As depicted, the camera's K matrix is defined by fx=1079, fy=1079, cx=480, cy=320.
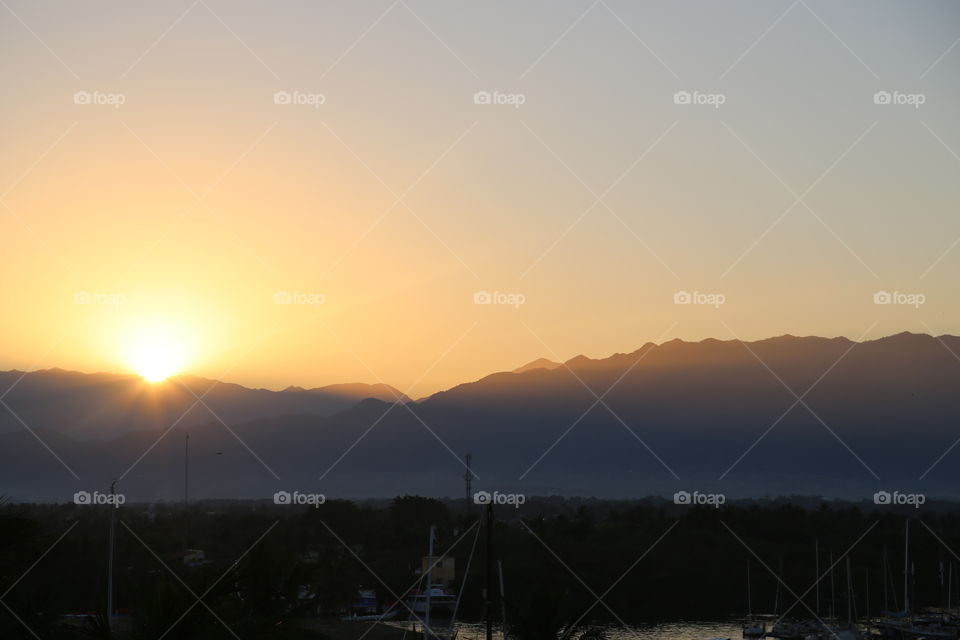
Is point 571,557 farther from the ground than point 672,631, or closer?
farther from the ground

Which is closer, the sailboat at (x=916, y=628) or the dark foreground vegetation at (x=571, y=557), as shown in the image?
the sailboat at (x=916, y=628)

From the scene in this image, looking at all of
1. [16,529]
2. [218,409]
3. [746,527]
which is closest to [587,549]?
[746,527]

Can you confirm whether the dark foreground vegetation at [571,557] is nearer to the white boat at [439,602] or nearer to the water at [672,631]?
the white boat at [439,602]

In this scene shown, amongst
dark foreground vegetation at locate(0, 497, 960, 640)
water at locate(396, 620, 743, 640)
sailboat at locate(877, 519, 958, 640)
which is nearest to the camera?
sailboat at locate(877, 519, 958, 640)

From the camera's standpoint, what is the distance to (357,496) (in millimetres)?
196000

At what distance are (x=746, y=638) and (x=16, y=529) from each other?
46205mm

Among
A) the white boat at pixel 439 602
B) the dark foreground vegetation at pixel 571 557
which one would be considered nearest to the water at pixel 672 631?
the dark foreground vegetation at pixel 571 557

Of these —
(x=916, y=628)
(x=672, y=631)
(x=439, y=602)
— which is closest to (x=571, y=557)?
(x=439, y=602)

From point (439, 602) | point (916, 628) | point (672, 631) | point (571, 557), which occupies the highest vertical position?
point (571, 557)

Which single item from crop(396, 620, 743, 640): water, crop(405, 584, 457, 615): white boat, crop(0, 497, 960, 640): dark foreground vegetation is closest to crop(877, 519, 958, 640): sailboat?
crop(0, 497, 960, 640): dark foreground vegetation

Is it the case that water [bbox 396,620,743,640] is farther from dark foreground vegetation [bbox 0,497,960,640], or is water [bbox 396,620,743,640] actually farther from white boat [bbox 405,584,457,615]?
white boat [bbox 405,584,457,615]

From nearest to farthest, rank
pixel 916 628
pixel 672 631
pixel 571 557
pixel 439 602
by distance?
pixel 916 628 < pixel 672 631 < pixel 439 602 < pixel 571 557

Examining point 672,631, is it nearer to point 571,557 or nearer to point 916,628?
point 916,628

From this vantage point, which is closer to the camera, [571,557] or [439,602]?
[439,602]
